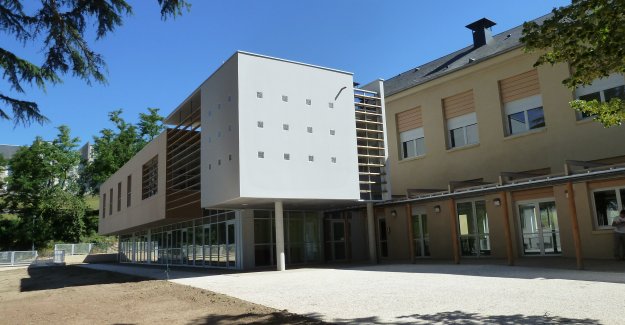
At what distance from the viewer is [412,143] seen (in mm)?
22031

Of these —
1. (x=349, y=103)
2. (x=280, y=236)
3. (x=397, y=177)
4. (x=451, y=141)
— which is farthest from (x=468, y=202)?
(x=280, y=236)

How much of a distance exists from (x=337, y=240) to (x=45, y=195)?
4327 cm

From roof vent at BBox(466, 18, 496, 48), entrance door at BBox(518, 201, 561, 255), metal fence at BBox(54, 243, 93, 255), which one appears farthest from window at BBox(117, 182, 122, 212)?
entrance door at BBox(518, 201, 561, 255)

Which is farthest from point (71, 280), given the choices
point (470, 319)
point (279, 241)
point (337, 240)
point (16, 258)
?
point (16, 258)

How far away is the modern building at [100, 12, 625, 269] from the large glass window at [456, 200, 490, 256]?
0.05 m

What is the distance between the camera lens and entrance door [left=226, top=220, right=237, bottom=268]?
19.4 m

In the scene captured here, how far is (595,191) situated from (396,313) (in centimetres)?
1110

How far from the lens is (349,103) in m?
18.6

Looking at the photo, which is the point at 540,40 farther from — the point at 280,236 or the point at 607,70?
the point at 280,236

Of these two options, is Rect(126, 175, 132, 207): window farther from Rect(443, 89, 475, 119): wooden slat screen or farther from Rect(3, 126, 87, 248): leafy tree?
Rect(3, 126, 87, 248): leafy tree

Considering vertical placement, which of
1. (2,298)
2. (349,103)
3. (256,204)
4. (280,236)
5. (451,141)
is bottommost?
(2,298)

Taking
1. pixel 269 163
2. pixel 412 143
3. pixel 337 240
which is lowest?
pixel 337 240

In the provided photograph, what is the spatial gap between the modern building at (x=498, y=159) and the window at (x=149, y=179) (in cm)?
1156

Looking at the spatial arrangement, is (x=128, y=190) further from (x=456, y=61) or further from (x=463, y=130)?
(x=456, y=61)
